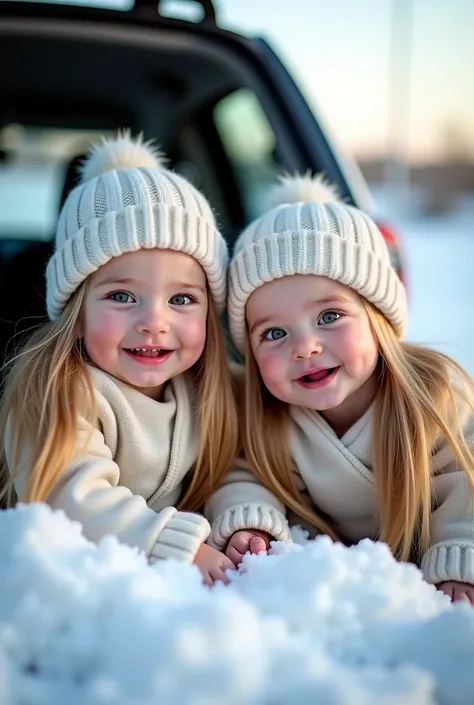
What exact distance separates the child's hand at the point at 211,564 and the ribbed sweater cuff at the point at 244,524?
127 millimetres

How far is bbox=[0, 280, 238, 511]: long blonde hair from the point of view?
160cm

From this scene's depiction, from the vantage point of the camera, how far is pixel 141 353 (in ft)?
5.95

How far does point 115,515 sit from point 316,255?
0.73m

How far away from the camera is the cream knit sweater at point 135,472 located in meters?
1.54

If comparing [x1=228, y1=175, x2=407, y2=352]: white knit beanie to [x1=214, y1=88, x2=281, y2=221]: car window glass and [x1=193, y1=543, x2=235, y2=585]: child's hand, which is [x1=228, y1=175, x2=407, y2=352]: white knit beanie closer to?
[x1=193, y1=543, x2=235, y2=585]: child's hand

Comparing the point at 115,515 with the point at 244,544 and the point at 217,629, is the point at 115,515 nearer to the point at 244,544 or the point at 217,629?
the point at 244,544

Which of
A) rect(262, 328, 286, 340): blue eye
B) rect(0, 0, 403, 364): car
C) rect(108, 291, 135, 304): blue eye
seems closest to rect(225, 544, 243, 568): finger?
rect(262, 328, 286, 340): blue eye

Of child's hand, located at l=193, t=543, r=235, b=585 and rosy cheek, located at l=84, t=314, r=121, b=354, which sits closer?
child's hand, located at l=193, t=543, r=235, b=585

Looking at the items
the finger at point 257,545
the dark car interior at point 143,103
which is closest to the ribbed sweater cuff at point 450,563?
the finger at point 257,545

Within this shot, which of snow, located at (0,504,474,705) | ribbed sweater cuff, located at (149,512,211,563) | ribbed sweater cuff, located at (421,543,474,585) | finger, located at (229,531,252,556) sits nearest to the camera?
snow, located at (0,504,474,705)

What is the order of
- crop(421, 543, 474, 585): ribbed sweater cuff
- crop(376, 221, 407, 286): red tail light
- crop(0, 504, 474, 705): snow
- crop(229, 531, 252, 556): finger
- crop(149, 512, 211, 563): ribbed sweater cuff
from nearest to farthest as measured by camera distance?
1. crop(0, 504, 474, 705): snow
2. crop(149, 512, 211, 563): ribbed sweater cuff
3. crop(421, 543, 474, 585): ribbed sweater cuff
4. crop(229, 531, 252, 556): finger
5. crop(376, 221, 407, 286): red tail light

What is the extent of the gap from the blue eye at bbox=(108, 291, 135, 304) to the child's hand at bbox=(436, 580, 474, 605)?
92 cm

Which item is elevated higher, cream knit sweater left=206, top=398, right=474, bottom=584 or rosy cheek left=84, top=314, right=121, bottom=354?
rosy cheek left=84, top=314, right=121, bottom=354

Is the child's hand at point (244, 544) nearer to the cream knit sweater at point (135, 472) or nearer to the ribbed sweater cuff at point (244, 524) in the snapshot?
the ribbed sweater cuff at point (244, 524)
